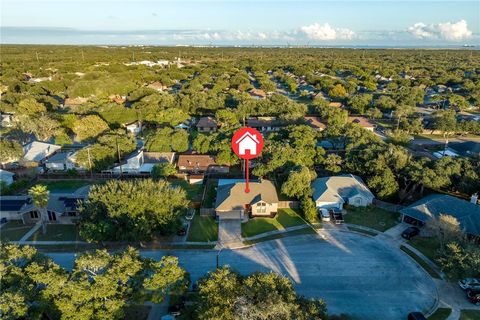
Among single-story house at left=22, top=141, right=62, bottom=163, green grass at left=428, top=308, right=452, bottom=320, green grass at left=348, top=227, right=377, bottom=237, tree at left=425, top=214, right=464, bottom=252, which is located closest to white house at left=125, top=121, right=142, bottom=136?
single-story house at left=22, top=141, right=62, bottom=163

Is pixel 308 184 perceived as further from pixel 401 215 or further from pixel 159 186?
pixel 159 186

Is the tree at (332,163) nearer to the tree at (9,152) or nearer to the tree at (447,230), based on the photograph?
the tree at (447,230)

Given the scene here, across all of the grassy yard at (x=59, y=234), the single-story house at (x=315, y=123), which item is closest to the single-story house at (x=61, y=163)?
the grassy yard at (x=59, y=234)

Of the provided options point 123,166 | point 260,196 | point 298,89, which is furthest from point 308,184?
point 298,89

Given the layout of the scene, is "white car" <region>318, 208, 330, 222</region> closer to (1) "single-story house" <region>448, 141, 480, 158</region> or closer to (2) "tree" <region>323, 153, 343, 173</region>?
(2) "tree" <region>323, 153, 343, 173</region>

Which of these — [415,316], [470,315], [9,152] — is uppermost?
[9,152]

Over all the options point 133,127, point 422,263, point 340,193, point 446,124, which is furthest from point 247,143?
point 446,124

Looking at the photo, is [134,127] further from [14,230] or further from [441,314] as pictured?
[441,314]
